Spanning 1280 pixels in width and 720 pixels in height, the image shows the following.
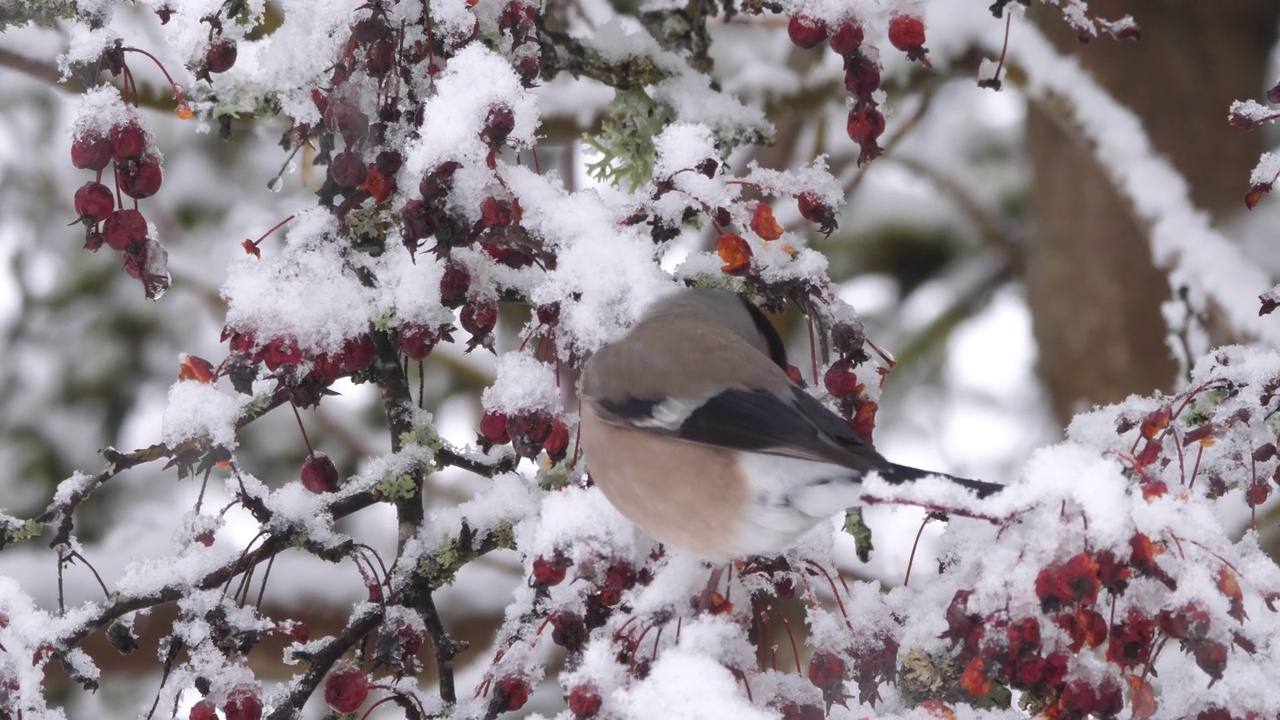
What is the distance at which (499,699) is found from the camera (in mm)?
1834

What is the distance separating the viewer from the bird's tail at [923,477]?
5.21 feet

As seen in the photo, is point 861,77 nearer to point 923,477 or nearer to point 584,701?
point 923,477

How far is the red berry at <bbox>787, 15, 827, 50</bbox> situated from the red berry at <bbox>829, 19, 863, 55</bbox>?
0.09 feet

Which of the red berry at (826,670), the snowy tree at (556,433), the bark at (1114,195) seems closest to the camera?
the snowy tree at (556,433)

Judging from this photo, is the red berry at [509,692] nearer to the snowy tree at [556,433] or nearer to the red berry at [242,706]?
the snowy tree at [556,433]

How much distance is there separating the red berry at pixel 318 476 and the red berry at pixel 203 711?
0.42 m

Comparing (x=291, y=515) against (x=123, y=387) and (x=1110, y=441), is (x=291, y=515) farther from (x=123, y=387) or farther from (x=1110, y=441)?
(x=123, y=387)

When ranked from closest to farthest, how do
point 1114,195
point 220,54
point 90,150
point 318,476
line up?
point 90,150 < point 220,54 < point 318,476 < point 1114,195

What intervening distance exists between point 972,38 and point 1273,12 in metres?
2.49

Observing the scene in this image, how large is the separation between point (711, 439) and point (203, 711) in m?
0.86

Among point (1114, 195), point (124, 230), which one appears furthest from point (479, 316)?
point (1114, 195)

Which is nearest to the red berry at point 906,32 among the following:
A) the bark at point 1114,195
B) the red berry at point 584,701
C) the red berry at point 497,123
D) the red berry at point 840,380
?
the red berry at point 840,380

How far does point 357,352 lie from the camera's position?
1939 millimetres

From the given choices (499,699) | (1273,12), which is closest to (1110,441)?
(499,699)
